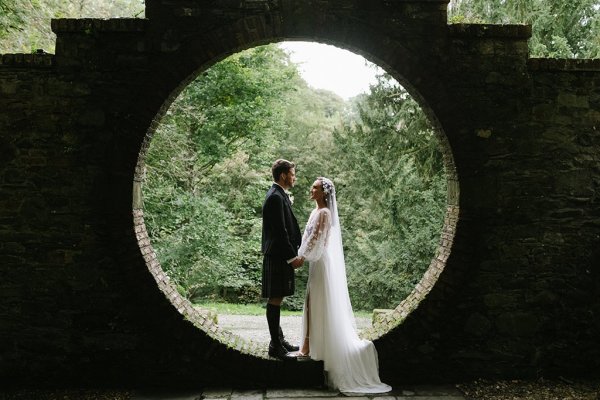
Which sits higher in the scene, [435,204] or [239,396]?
[435,204]

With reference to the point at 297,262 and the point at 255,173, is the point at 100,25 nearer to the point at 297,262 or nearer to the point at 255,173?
the point at 297,262

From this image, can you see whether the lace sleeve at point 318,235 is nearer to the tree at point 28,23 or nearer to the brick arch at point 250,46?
the brick arch at point 250,46

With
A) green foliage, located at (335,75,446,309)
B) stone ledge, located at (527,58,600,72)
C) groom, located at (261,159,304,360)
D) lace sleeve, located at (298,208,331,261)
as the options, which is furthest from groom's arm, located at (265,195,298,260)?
green foliage, located at (335,75,446,309)

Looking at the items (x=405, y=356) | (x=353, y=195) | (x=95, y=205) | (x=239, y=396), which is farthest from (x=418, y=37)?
(x=353, y=195)

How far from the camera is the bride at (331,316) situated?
13.8 feet

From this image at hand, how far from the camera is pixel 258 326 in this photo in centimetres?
797

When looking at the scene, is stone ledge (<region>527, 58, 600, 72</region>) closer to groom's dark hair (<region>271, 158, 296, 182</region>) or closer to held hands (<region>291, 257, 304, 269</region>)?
groom's dark hair (<region>271, 158, 296, 182</region>)

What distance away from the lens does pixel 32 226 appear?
4152 millimetres

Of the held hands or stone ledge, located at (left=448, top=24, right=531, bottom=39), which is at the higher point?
stone ledge, located at (left=448, top=24, right=531, bottom=39)

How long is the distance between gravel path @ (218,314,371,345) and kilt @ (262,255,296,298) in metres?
2.62

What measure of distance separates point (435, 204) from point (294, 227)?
14.8 ft

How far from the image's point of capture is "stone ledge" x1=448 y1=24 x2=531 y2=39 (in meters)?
4.27

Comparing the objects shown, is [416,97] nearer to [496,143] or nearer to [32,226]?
[496,143]

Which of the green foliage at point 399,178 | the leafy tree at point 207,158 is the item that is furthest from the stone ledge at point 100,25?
the green foliage at point 399,178
